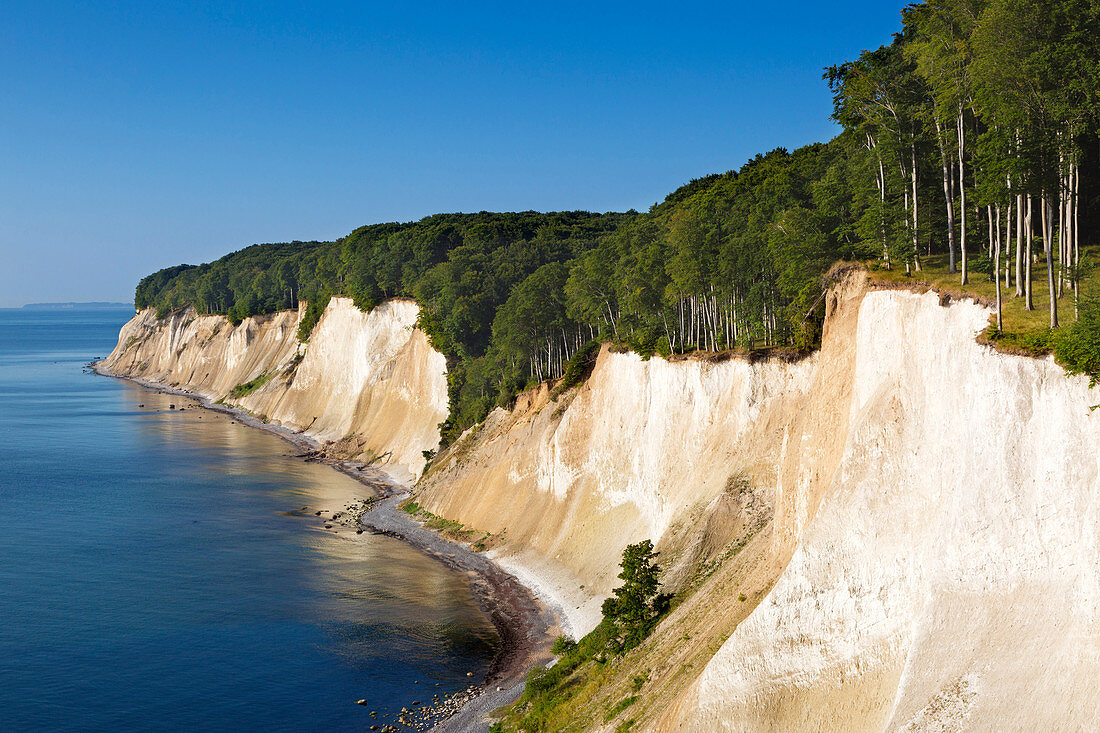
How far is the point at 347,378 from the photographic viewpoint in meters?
107

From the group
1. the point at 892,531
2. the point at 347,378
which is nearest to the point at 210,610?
the point at 892,531

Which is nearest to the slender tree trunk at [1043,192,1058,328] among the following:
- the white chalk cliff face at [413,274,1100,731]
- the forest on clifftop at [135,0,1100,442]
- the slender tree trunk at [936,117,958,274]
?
the forest on clifftop at [135,0,1100,442]

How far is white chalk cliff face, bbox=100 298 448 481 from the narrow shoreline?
23.5 ft

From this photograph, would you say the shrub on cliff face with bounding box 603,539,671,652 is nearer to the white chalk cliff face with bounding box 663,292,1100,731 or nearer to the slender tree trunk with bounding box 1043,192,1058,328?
the white chalk cliff face with bounding box 663,292,1100,731

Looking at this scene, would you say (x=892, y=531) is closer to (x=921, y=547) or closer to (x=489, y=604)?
(x=921, y=547)

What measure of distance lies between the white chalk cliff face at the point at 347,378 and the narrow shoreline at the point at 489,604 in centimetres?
716

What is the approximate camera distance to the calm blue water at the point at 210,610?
37.2 metres

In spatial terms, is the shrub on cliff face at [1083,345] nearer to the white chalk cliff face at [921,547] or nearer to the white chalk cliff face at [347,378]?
the white chalk cliff face at [921,547]

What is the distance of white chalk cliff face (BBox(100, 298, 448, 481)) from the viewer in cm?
8800

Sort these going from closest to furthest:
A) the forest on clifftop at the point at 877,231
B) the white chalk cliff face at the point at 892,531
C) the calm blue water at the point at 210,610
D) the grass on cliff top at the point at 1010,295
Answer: the white chalk cliff face at the point at 892,531
the grass on cliff top at the point at 1010,295
the forest on clifftop at the point at 877,231
the calm blue water at the point at 210,610

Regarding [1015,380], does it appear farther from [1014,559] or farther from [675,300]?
[675,300]

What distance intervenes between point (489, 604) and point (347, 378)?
207 feet

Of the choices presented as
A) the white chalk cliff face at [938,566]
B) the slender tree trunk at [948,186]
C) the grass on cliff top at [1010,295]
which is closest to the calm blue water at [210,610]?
the white chalk cliff face at [938,566]

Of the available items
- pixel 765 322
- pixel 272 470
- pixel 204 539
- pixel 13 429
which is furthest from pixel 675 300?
pixel 13 429
